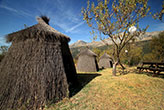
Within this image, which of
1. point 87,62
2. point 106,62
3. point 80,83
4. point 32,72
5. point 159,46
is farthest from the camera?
point 106,62

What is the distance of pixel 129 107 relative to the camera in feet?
11.4

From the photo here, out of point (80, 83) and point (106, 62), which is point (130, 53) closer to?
point (106, 62)

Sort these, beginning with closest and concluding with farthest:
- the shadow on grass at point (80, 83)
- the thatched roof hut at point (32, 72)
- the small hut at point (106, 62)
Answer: the thatched roof hut at point (32, 72)
the shadow on grass at point (80, 83)
the small hut at point (106, 62)

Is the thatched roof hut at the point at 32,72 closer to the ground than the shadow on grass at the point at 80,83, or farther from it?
farther from it

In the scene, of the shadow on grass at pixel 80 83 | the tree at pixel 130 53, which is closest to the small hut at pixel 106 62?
the tree at pixel 130 53

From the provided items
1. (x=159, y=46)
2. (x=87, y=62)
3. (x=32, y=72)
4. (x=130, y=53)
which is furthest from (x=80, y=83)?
(x=159, y=46)

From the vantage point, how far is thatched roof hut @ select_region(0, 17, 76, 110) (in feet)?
11.3

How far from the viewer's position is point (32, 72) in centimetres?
381

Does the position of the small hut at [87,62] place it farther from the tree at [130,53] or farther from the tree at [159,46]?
the tree at [159,46]

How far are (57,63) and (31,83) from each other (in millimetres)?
1713

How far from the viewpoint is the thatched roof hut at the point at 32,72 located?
136 inches

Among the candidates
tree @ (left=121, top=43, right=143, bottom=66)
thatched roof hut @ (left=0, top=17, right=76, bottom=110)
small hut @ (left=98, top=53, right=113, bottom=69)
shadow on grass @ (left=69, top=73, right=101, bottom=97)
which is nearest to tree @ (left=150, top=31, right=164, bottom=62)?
tree @ (left=121, top=43, right=143, bottom=66)

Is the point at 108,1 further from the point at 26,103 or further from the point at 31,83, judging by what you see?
the point at 26,103

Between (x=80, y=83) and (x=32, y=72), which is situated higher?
(x=32, y=72)
